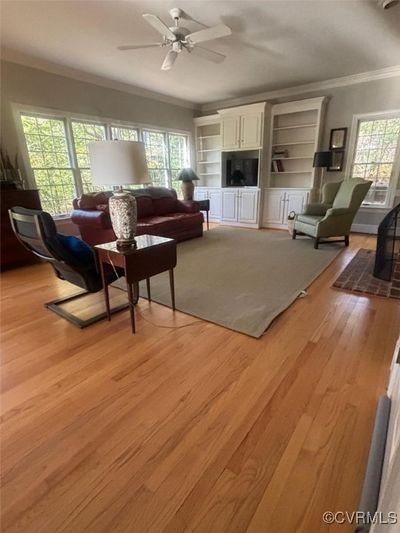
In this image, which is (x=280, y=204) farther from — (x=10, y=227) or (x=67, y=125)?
(x=10, y=227)

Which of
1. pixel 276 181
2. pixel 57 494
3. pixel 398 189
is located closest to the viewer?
pixel 57 494

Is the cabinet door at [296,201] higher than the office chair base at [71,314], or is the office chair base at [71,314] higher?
the cabinet door at [296,201]

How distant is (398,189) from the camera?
470 centimetres

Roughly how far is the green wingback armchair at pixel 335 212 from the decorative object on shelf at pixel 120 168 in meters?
3.06

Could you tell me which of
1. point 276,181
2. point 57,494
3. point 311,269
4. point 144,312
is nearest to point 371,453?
point 57,494

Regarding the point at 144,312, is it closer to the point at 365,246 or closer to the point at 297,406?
the point at 297,406

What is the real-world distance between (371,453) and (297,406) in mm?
368

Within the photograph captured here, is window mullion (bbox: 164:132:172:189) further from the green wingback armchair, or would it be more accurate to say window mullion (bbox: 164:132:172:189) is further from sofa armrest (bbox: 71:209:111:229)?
the green wingback armchair

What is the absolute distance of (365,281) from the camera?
Answer: 2.96 metres

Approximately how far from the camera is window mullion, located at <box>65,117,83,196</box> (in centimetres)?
429

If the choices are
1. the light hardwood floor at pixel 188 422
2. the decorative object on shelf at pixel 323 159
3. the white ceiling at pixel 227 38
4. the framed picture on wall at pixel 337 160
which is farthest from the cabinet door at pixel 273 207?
the light hardwood floor at pixel 188 422

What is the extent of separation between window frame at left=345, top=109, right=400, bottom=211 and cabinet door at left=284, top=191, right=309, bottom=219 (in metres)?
0.84

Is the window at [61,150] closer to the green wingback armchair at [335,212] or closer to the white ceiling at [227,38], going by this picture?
the white ceiling at [227,38]

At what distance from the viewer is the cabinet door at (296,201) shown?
5316 mm
